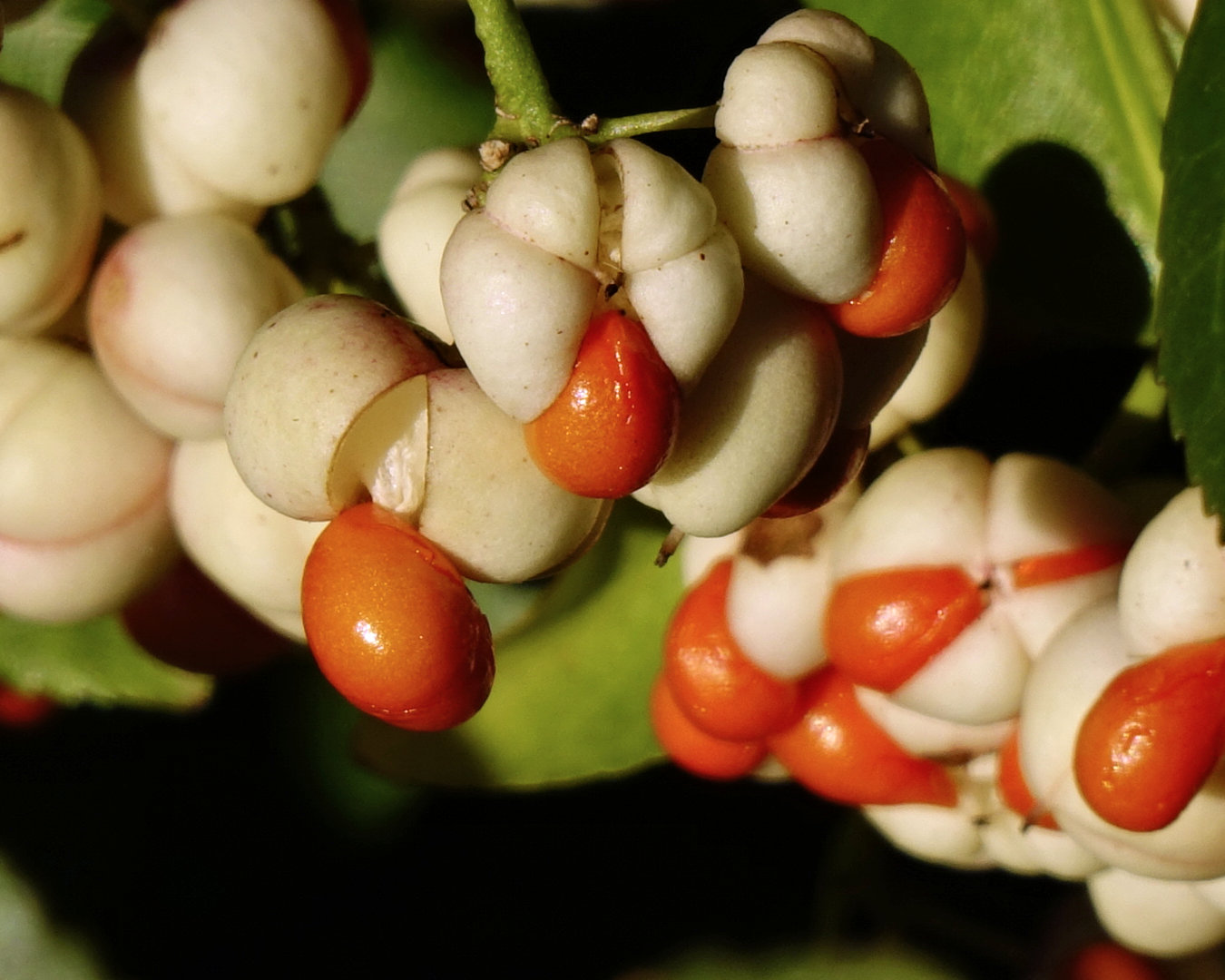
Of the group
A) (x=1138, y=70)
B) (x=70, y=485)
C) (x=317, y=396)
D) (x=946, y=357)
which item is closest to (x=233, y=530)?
(x=70, y=485)

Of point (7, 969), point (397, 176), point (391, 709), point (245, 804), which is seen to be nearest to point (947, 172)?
point (397, 176)

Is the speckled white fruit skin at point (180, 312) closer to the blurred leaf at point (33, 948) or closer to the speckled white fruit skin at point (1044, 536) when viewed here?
the speckled white fruit skin at point (1044, 536)

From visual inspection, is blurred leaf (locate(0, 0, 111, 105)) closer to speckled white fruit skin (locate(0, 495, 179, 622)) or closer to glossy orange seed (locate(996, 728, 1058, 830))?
speckled white fruit skin (locate(0, 495, 179, 622))

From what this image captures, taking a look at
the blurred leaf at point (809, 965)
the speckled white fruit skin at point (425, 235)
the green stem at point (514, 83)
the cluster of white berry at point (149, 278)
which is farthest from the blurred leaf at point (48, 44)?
the blurred leaf at point (809, 965)

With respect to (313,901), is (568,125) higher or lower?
higher

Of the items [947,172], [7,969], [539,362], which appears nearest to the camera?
[539,362]

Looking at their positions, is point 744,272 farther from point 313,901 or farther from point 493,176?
point 313,901

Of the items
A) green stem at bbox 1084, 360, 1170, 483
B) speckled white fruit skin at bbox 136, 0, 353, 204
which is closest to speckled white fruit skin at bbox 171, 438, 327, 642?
speckled white fruit skin at bbox 136, 0, 353, 204
